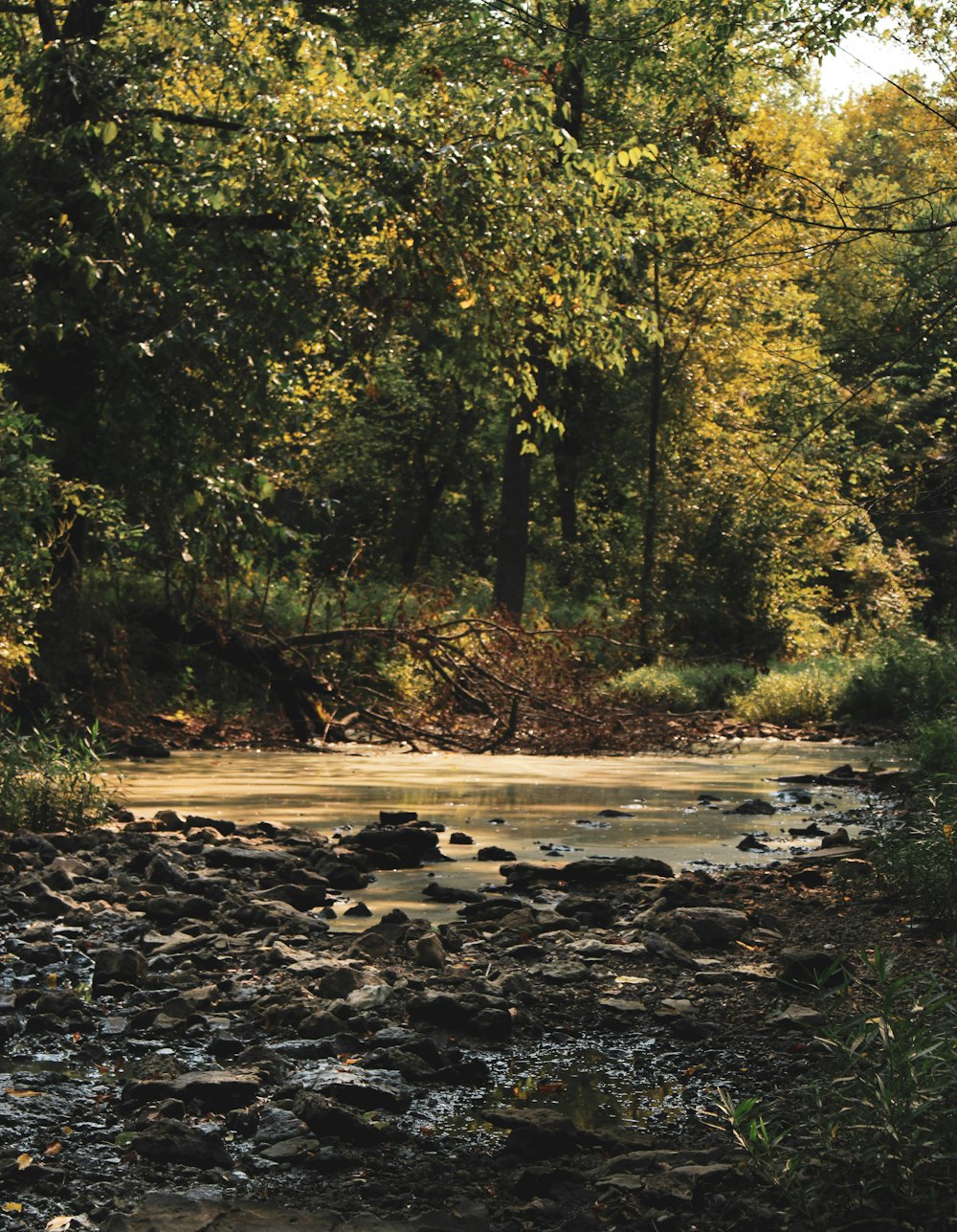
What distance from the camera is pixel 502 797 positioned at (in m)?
12.4

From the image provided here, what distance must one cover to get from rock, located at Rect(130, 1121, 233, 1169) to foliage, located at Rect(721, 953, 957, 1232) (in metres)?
1.37

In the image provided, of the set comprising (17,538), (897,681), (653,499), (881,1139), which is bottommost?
(881,1139)

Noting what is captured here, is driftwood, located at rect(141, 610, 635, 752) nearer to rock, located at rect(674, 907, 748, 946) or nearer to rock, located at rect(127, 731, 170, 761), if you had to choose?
rock, located at rect(127, 731, 170, 761)

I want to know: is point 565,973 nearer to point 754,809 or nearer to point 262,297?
point 754,809

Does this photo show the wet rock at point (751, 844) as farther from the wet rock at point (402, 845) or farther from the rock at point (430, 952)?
the rock at point (430, 952)

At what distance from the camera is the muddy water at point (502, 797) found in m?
9.48

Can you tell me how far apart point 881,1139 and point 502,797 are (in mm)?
8928

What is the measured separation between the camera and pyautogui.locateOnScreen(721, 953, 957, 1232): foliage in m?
3.38

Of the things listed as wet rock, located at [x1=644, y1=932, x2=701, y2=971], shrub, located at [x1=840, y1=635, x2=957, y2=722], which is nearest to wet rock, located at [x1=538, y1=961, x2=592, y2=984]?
wet rock, located at [x1=644, y1=932, x2=701, y2=971]

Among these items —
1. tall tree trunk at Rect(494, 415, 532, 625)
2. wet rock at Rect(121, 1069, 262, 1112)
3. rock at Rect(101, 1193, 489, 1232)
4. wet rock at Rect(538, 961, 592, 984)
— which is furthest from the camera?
tall tree trunk at Rect(494, 415, 532, 625)

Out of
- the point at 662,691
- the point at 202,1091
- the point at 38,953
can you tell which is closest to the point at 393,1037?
the point at 202,1091

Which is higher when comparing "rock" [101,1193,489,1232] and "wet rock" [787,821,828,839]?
"wet rock" [787,821,828,839]

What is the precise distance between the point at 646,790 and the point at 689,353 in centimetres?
1645

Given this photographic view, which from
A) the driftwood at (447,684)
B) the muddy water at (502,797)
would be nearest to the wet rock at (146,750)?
the muddy water at (502,797)
